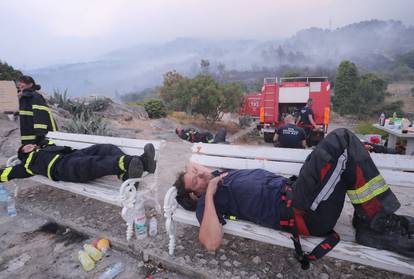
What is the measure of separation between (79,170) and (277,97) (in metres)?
8.66

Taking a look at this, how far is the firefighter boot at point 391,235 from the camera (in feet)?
5.11

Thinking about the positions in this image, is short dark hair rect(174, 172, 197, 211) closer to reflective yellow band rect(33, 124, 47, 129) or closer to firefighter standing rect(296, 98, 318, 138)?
reflective yellow band rect(33, 124, 47, 129)

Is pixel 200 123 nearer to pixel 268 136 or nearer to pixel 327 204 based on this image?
pixel 268 136

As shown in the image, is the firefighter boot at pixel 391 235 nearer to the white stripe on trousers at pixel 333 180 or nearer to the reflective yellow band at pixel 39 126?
the white stripe on trousers at pixel 333 180

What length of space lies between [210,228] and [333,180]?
0.89 metres

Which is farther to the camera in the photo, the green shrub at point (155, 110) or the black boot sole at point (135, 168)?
the green shrub at point (155, 110)

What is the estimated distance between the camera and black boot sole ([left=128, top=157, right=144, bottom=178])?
2.45 m

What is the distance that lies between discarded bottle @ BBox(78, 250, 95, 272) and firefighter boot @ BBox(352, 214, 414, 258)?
2097 mm

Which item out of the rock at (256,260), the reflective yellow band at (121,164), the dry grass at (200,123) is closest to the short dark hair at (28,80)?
the reflective yellow band at (121,164)

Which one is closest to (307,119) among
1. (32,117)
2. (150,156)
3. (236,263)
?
(150,156)

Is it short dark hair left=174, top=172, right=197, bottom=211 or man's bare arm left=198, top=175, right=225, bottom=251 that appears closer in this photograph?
man's bare arm left=198, top=175, right=225, bottom=251

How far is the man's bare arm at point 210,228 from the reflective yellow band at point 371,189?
95 cm

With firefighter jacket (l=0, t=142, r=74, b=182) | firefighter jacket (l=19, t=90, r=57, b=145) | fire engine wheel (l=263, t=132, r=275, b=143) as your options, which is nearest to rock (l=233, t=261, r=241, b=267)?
firefighter jacket (l=0, t=142, r=74, b=182)

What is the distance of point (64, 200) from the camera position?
3.33 metres
